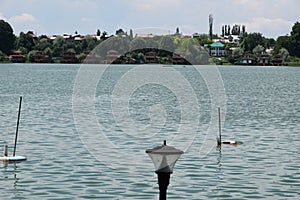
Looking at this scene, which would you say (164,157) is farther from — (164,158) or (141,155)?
(141,155)

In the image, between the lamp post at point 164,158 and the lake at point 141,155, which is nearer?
the lamp post at point 164,158

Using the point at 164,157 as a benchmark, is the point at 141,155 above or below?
below

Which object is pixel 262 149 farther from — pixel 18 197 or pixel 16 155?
pixel 18 197

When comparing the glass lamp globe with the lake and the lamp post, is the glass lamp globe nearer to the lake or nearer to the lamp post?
the lamp post

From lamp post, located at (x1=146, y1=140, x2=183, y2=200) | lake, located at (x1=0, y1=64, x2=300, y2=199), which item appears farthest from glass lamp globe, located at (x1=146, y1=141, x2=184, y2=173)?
lake, located at (x1=0, y1=64, x2=300, y2=199)

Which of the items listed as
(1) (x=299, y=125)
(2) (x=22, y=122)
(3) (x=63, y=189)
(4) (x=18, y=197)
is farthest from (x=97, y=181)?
(1) (x=299, y=125)

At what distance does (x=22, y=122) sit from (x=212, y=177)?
2437 centimetres

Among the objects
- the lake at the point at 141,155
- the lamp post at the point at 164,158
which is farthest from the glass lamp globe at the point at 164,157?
the lake at the point at 141,155

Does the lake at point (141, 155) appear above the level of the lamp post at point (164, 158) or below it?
below

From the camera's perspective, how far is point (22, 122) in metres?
53.2

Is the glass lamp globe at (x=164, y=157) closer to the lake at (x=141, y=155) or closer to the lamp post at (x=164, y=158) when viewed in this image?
the lamp post at (x=164, y=158)

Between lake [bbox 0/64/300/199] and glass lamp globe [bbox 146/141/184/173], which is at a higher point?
glass lamp globe [bbox 146/141/184/173]

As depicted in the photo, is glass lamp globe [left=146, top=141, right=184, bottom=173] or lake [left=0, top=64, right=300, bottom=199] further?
lake [left=0, top=64, right=300, bottom=199]

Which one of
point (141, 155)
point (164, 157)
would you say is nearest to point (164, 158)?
point (164, 157)
